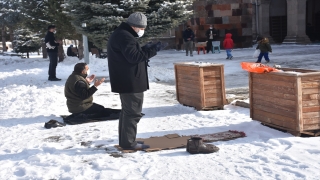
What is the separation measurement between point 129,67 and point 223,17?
2483 cm

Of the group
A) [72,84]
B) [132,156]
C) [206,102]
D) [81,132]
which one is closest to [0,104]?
[72,84]

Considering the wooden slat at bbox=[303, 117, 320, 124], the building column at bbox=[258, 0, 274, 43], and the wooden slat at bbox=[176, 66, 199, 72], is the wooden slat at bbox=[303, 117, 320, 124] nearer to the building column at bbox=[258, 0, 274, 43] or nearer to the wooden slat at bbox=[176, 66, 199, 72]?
the wooden slat at bbox=[176, 66, 199, 72]

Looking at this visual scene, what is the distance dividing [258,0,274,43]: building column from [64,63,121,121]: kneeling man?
A: 28596 mm

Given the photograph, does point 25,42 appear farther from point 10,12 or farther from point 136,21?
point 136,21

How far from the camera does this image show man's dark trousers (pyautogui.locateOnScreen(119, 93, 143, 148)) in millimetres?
5453

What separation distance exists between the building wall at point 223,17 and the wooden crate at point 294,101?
22942 mm

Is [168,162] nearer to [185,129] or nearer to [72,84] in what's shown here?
[185,129]

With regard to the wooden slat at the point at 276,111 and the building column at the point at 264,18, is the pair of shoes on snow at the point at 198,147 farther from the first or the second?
the building column at the point at 264,18

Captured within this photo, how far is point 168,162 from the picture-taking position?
16.6 ft

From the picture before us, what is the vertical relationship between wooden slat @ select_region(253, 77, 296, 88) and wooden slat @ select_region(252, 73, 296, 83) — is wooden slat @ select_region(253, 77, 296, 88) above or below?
below

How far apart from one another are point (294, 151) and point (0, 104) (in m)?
7.38

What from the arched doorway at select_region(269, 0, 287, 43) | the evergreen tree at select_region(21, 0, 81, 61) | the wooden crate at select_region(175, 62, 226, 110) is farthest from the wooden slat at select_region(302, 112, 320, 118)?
the arched doorway at select_region(269, 0, 287, 43)

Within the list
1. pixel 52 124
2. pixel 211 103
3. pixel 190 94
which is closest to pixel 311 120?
pixel 211 103

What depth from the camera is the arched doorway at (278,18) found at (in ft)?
115
